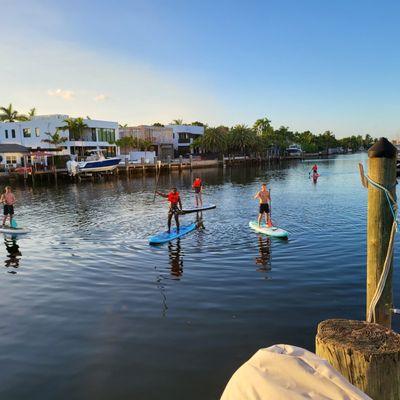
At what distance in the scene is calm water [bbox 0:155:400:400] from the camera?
668cm

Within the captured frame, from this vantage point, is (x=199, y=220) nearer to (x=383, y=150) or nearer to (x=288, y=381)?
(x=383, y=150)

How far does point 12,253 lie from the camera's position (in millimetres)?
15641

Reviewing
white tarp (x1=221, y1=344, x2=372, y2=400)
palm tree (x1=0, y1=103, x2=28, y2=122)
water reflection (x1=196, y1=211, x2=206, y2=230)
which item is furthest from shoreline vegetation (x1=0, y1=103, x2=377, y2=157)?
white tarp (x1=221, y1=344, x2=372, y2=400)

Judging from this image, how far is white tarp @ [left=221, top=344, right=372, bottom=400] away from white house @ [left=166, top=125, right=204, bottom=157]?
301 ft

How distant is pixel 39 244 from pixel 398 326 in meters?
14.3

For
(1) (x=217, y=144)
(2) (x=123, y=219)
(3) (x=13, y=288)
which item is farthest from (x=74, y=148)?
(3) (x=13, y=288)

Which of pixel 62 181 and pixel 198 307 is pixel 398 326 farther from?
pixel 62 181

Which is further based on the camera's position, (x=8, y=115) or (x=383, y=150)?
(x=8, y=115)

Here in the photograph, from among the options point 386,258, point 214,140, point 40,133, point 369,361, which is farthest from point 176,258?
point 214,140

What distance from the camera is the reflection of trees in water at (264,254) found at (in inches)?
487

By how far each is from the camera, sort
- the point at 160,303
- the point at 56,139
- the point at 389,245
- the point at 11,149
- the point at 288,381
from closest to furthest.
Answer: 1. the point at 288,381
2. the point at 389,245
3. the point at 160,303
4. the point at 11,149
5. the point at 56,139

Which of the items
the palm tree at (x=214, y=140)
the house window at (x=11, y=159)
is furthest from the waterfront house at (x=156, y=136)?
the house window at (x=11, y=159)

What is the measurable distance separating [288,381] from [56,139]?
215 feet

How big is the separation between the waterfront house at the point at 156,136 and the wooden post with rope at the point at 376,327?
81.8m
